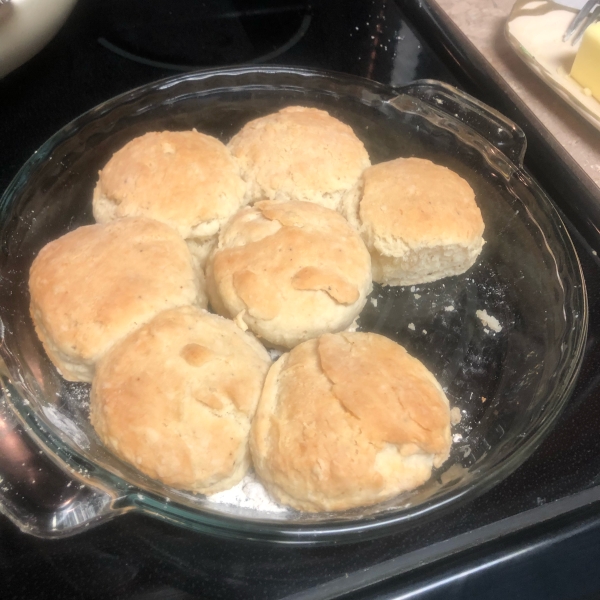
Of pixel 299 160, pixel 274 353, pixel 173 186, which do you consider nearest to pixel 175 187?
pixel 173 186

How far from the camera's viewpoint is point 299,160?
1164mm

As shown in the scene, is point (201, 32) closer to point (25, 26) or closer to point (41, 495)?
point (25, 26)

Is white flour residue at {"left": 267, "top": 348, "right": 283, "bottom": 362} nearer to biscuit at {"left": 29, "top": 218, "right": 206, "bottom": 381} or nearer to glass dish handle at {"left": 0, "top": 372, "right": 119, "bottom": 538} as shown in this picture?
biscuit at {"left": 29, "top": 218, "right": 206, "bottom": 381}

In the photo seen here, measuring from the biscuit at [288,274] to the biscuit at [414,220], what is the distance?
72 mm

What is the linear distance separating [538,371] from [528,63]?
107 centimetres

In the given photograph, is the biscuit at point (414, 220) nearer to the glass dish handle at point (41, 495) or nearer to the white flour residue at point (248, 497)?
the white flour residue at point (248, 497)

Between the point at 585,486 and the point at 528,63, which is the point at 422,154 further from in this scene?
the point at 585,486

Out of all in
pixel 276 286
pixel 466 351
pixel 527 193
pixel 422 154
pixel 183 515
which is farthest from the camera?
pixel 422 154

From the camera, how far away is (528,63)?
5.44ft

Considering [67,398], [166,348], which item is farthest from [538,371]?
[67,398]

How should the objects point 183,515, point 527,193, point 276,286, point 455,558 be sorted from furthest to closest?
1. point 527,193
2. point 276,286
3. point 455,558
4. point 183,515

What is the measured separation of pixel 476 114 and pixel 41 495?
122 centimetres

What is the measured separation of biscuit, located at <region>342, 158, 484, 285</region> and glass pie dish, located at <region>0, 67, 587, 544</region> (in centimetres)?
7

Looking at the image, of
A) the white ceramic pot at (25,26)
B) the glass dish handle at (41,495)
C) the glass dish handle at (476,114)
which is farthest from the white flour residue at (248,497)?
the white ceramic pot at (25,26)
